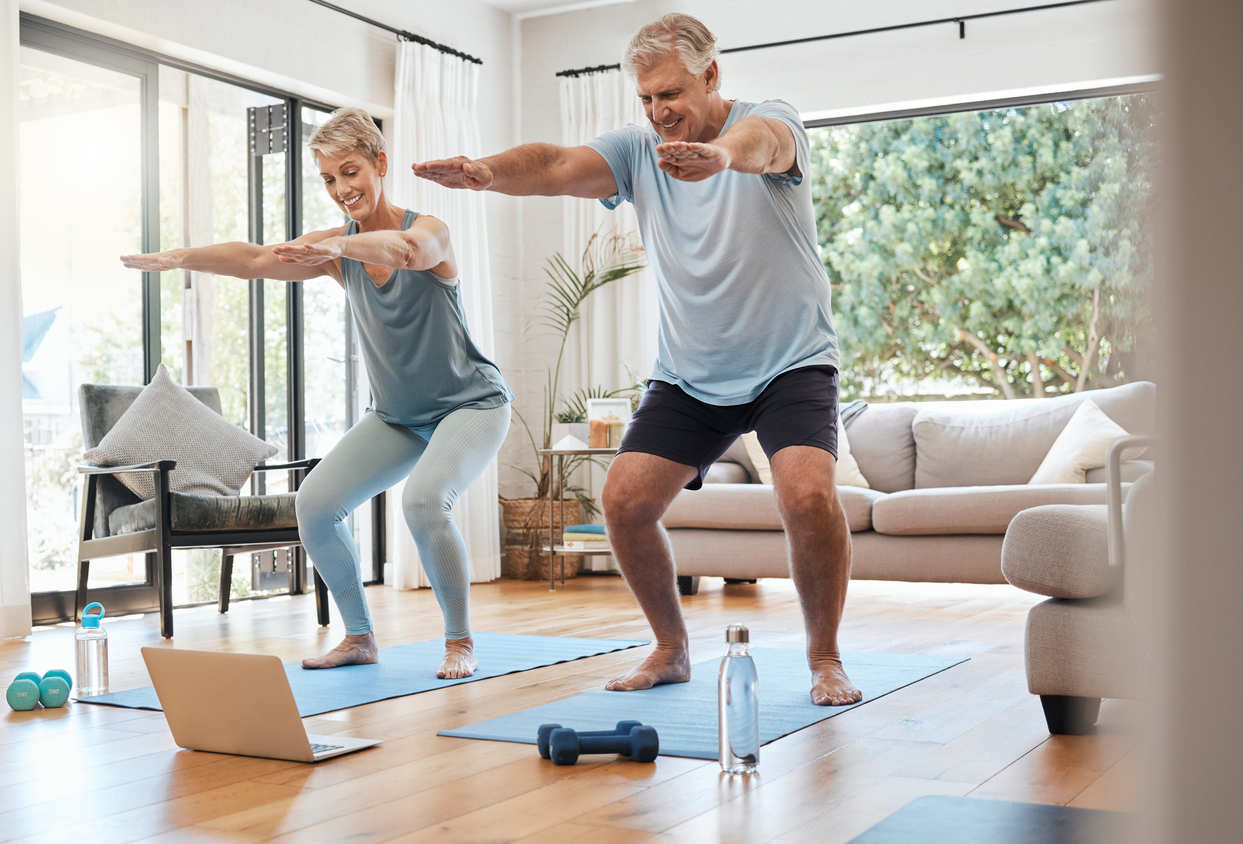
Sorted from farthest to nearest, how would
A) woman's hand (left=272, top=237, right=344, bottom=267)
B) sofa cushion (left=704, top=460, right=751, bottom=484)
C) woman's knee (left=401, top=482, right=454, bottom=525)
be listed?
sofa cushion (left=704, top=460, right=751, bottom=484), woman's knee (left=401, top=482, right=454, bottom=525), woman's hand (left=272, top=237, right=344, bottom=267)

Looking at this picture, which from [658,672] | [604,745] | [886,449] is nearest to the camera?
[604,745]

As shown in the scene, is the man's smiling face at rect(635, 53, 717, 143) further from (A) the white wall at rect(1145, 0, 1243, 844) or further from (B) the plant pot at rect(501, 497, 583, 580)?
(B) the plant pot at rect(501, 497, 583, 580)

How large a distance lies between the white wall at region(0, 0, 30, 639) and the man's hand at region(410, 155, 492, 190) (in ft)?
7.82

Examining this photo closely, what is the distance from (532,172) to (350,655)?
1.38m

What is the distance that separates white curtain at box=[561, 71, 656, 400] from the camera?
5902 mm

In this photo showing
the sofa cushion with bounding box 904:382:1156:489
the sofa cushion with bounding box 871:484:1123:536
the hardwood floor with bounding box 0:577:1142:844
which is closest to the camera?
the hardwood floor with bounding box 0:577:1142:844

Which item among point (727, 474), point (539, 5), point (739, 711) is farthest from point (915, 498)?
point (539, 5)

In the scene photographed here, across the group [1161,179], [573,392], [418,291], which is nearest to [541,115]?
[573,392]

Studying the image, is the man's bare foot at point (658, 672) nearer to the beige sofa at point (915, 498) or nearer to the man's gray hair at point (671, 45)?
the man's gray hair at point (671, 45)

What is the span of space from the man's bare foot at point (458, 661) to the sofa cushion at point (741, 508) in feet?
5.92

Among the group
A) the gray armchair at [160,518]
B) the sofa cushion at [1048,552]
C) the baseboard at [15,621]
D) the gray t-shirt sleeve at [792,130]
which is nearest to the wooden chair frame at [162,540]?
the gray armchair at [160,518]

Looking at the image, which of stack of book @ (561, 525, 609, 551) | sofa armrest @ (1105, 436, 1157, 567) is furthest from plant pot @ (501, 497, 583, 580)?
sofa armrest @ (1105, 436, 1157, 567)

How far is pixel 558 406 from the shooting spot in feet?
20.2

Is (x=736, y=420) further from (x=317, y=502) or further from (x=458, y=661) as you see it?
(x=317, y=502)
